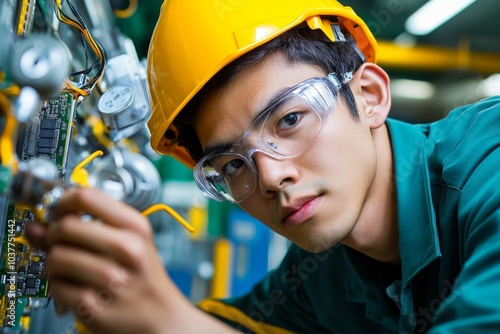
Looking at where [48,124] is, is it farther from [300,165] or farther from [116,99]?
[300,165]

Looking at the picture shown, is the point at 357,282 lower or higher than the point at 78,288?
lower

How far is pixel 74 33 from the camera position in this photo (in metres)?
2.00

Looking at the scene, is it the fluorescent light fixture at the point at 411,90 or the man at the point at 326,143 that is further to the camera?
the fluorescent light fixture at the point at 411,90

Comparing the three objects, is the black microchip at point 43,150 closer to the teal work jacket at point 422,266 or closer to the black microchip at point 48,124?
the black microchip at point 48,124

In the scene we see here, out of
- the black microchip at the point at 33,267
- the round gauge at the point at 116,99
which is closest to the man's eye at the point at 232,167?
the round gauge at the point at 116,99

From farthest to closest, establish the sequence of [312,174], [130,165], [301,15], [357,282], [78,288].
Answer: [130,165] → [357,282] → [301,15] → [312,174] → [78,288]

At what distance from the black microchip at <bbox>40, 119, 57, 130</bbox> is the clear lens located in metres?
0.40

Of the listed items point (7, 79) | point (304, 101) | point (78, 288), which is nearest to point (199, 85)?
point (304, 101)

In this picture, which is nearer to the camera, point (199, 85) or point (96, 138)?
point (199, 85)

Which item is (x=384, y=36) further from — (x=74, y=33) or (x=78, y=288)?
(x=78, y=288)

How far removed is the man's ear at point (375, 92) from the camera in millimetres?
1546

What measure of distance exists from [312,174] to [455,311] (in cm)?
51

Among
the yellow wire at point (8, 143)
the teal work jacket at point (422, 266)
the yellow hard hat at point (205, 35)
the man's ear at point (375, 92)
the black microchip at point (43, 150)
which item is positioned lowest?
the teal work jacket at point (422, 266)

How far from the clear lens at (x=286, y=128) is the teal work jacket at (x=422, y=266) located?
0.32 metres
